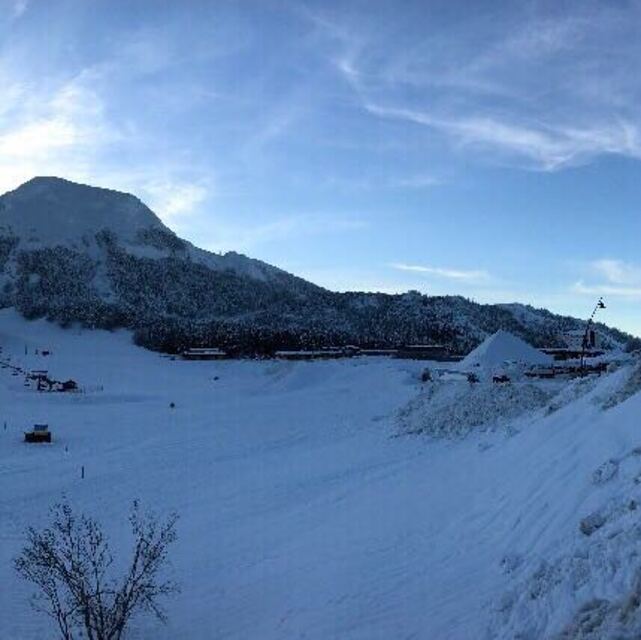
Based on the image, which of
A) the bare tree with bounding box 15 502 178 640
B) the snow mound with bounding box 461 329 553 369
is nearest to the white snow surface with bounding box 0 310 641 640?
the bare tree with bounding box 15 502 178 640

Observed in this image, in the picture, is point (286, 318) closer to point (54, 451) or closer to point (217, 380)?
point (217, 380)

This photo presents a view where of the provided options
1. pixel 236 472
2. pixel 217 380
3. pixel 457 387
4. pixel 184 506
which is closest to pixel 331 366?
pixel 217 380

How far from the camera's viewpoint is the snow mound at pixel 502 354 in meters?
61.8

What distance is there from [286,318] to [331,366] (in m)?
101

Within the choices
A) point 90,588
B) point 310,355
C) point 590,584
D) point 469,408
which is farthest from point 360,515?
point 310,355

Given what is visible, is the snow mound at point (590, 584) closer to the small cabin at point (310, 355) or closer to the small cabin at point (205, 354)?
the small cabin at point (310, 355)

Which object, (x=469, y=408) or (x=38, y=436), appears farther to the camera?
(x=38, y=436)

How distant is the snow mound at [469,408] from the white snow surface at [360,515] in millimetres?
1413

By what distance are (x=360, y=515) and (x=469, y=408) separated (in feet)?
55.0

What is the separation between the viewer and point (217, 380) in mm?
96625

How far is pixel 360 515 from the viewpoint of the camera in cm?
2689

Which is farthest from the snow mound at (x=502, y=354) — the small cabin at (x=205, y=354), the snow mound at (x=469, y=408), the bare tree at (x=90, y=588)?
the small cabin at (x=205, y=354)

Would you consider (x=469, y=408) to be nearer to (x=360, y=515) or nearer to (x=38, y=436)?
(x=360, y=515)

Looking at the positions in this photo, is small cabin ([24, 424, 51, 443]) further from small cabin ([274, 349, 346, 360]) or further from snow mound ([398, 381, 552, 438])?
small cabin ([274, 349, 346, 360])
